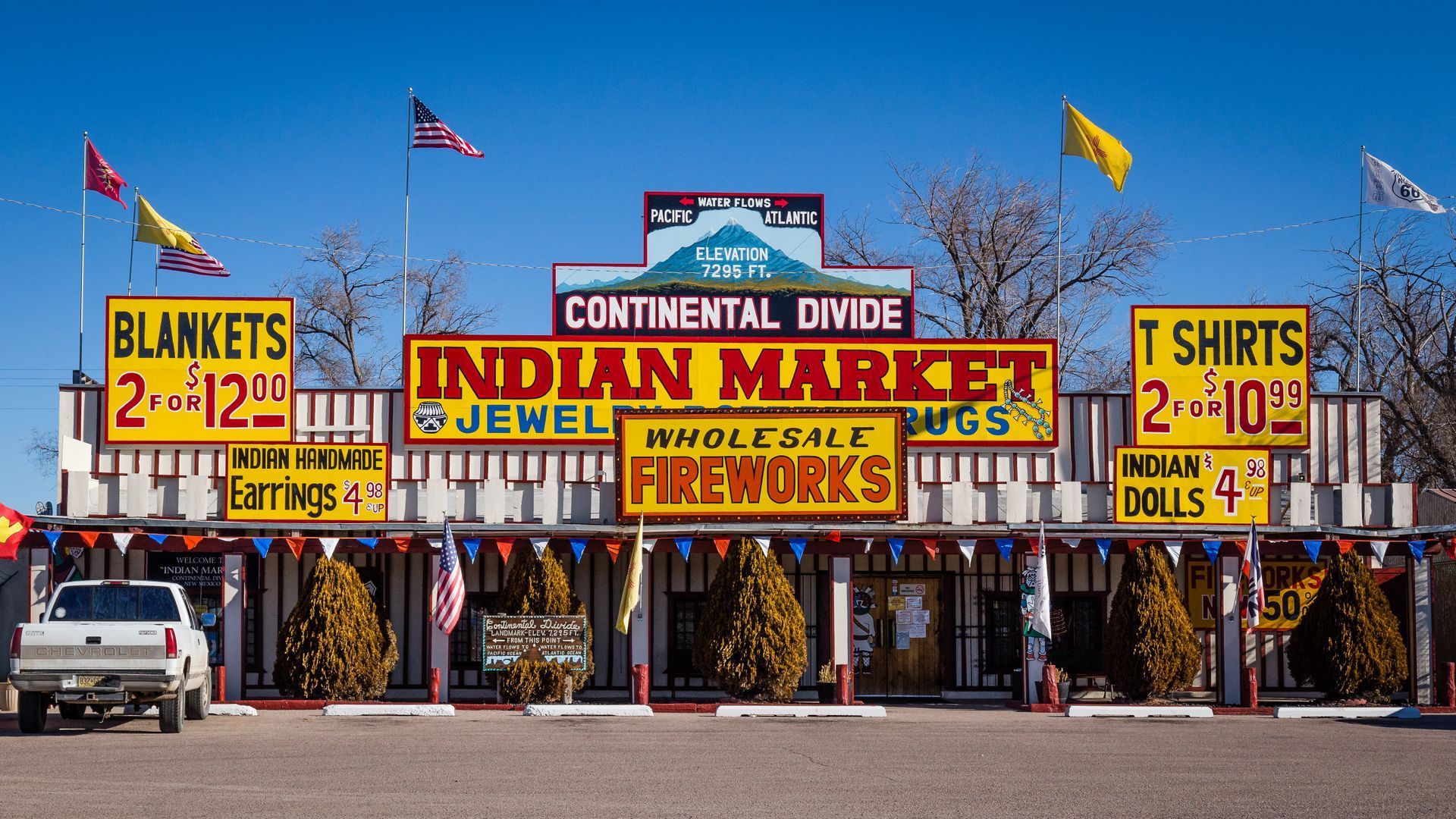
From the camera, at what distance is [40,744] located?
53.9 ft

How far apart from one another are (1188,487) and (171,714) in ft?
52.5

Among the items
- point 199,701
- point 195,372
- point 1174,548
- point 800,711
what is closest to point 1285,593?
point 1174,548

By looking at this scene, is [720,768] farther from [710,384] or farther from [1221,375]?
[1221,375]

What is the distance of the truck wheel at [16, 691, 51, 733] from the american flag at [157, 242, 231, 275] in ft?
41.0

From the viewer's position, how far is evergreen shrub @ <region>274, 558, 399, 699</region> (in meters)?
23.5

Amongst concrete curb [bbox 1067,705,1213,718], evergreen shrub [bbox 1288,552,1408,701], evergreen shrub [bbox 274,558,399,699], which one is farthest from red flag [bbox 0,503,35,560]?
evergreen shrub [bbox 1288,552,1408,701]

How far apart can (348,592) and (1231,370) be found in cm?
1564

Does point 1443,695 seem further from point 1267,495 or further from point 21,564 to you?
point 21,564

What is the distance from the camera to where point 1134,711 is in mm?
23094

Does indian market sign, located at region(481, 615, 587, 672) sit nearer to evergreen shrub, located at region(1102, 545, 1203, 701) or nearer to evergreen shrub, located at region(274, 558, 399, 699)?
evergreen shrub, located at region(274, 558, 399, 699)

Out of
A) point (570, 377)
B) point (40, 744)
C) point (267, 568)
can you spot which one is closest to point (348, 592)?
point (267, 568)

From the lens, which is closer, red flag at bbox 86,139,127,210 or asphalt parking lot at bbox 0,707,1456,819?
asphalt parking lot at bbox 0,707,1456,819

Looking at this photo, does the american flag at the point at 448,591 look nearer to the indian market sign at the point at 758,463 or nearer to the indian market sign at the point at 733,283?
the indian market sign at the point at 758,463

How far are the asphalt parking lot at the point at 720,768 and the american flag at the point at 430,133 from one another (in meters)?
11.7
